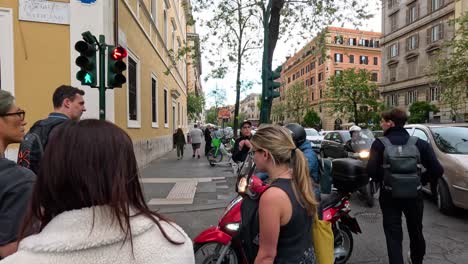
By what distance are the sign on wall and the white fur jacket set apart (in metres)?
8.82

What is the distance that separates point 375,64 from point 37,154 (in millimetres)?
83816

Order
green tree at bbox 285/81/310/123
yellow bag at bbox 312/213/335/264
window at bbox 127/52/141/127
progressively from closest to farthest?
yellow bag at bbox 312/213/335/264, window at bbox 127/52/141/127, green tree at bbox 285/81/310/123

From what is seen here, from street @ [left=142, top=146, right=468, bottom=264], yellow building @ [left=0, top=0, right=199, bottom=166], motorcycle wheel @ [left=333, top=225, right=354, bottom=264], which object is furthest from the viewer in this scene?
yellow building @ [left=0, top=0, right=199, bottom=166]

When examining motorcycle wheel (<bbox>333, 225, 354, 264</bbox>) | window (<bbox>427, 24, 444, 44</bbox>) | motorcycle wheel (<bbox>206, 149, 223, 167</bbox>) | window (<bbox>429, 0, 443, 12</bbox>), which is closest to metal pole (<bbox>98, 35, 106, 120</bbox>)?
motorcycle wheel (<bbox>333, 225, 354, 264</bbox>)

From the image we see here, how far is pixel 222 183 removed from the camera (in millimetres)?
10180

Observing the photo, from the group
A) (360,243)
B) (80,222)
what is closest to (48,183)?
(80,222)

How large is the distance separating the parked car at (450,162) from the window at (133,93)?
8990 mm

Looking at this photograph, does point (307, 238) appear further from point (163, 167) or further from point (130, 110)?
point (163, 167)

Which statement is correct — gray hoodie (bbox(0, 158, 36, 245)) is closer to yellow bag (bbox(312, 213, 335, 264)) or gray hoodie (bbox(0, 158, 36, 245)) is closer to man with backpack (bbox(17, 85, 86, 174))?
man with backpack (bbox(17, 85, 86, 174))

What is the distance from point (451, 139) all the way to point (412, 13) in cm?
4724

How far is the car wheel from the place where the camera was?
→ 20.6 feet

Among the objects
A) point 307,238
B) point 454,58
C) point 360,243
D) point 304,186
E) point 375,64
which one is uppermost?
point 375,64

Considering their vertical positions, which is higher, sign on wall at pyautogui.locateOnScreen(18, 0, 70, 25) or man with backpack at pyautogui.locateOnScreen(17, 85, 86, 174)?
sign on wall at pyautogui.locateOnScreen(18, 0, 70, 25)

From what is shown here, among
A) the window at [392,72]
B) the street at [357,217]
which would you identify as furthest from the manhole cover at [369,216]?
the window at [392,72]
